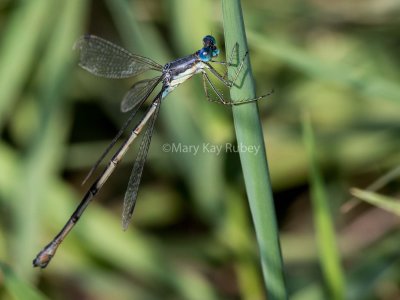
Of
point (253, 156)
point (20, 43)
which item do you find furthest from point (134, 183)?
point (20, 43)

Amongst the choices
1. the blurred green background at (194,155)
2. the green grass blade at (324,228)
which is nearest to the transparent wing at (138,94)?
the blurred green background at (194,155)

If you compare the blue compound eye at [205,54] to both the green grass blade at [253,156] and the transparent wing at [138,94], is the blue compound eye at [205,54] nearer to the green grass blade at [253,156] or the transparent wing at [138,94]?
the transparent wing at [138,94]

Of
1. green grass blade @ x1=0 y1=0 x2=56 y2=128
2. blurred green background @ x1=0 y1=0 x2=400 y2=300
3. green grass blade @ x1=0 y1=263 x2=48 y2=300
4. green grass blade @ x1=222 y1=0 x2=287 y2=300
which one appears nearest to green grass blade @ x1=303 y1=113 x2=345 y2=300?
blurred green background @ x1=0 y1=0 x2=400 y2=300

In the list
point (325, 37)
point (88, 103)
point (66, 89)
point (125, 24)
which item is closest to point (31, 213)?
point (66, 89)

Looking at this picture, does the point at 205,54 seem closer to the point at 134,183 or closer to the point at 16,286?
the point at 134,183

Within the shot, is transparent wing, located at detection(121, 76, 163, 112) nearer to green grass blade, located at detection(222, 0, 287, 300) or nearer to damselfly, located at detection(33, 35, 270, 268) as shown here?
damselfly, located at detection(33, 35, 270, 268)

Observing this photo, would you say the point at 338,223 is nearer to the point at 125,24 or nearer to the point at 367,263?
the point at 367,263

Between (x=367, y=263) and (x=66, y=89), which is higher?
(x=66, y=89)
